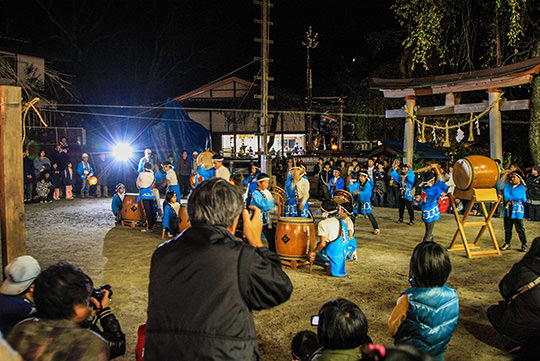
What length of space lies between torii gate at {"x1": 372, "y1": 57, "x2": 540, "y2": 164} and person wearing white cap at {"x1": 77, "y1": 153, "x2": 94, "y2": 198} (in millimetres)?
12337

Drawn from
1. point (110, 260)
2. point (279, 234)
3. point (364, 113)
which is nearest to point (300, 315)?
point (279, 234)

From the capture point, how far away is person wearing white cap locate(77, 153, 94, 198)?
1770cm

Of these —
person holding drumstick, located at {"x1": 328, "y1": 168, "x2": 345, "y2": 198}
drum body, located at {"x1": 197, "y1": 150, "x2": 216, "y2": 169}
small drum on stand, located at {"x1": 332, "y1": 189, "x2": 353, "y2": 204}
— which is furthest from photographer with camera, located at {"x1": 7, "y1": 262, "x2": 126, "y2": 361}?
drum body, located at {"x1": 197, "y1": 150, "x2": 216, "y2": 169}

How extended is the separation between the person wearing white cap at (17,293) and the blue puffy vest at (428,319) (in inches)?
105

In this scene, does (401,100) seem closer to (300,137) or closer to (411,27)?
(411,27)

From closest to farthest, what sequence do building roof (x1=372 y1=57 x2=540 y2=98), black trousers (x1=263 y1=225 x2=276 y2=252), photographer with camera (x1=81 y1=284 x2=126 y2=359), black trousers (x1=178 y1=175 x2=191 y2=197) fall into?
1. photographer with camera (x1=81 y1=284 x2=126 y2=359)
2. black trousers (x1=263 y1=225 x2=276 y2=252)
3. building roof (x1=372 y1=57 x2=540 y2=98)
4. black trousers (x1=178 y1=175 x2=191 y2=197)

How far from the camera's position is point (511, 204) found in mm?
8625

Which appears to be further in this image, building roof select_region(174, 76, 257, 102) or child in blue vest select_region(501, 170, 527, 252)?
building roof select_region(174, 76, 257, 102)

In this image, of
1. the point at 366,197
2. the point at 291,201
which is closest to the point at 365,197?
the point at 366,197

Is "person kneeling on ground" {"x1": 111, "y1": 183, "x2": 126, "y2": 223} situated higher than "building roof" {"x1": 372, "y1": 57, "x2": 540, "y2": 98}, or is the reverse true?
"building roof" {"x1": 372, "y1": 57, "x2": 540, "y2": 98}

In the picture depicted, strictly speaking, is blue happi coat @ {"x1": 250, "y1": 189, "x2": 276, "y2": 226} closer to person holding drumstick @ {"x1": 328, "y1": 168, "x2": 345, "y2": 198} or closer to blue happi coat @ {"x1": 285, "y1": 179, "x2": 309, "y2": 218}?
blue happi coat @ {"x1": 285, "y1": 179, "x2": 309, "y2": 218}

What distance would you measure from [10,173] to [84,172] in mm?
13671

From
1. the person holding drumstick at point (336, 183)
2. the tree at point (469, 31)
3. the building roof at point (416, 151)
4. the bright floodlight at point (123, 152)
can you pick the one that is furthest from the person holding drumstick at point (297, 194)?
the bright floodlight at point (123, 152)

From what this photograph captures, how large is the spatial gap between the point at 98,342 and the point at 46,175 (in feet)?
52.4
